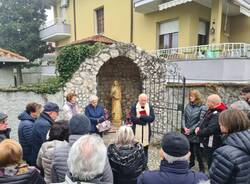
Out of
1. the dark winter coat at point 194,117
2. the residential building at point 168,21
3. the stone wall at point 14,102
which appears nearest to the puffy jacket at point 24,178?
the dark winter coat at point 194,117

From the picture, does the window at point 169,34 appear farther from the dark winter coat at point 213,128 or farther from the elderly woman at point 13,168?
the elderly woman at point 13,168

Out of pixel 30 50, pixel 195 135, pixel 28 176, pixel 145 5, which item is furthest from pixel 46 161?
pixel 30 50

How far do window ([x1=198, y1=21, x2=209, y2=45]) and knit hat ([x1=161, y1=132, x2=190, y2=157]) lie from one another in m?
10.7

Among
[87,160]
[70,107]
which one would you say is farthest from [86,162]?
[70,107]

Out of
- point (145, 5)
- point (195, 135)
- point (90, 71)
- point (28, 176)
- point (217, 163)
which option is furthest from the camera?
point (145, 5)

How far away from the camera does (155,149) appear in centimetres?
666

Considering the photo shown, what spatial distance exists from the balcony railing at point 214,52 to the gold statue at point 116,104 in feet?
9.16

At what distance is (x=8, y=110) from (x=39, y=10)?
14.8 meters

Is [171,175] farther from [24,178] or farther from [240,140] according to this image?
[24,178]

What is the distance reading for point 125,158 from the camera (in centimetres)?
253

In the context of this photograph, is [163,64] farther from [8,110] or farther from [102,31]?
[102,31]

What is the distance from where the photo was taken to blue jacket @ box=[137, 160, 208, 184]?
5.93ft

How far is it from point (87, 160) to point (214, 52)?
796cm

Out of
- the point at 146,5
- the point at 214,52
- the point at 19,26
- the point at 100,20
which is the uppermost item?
the point at 100,20
